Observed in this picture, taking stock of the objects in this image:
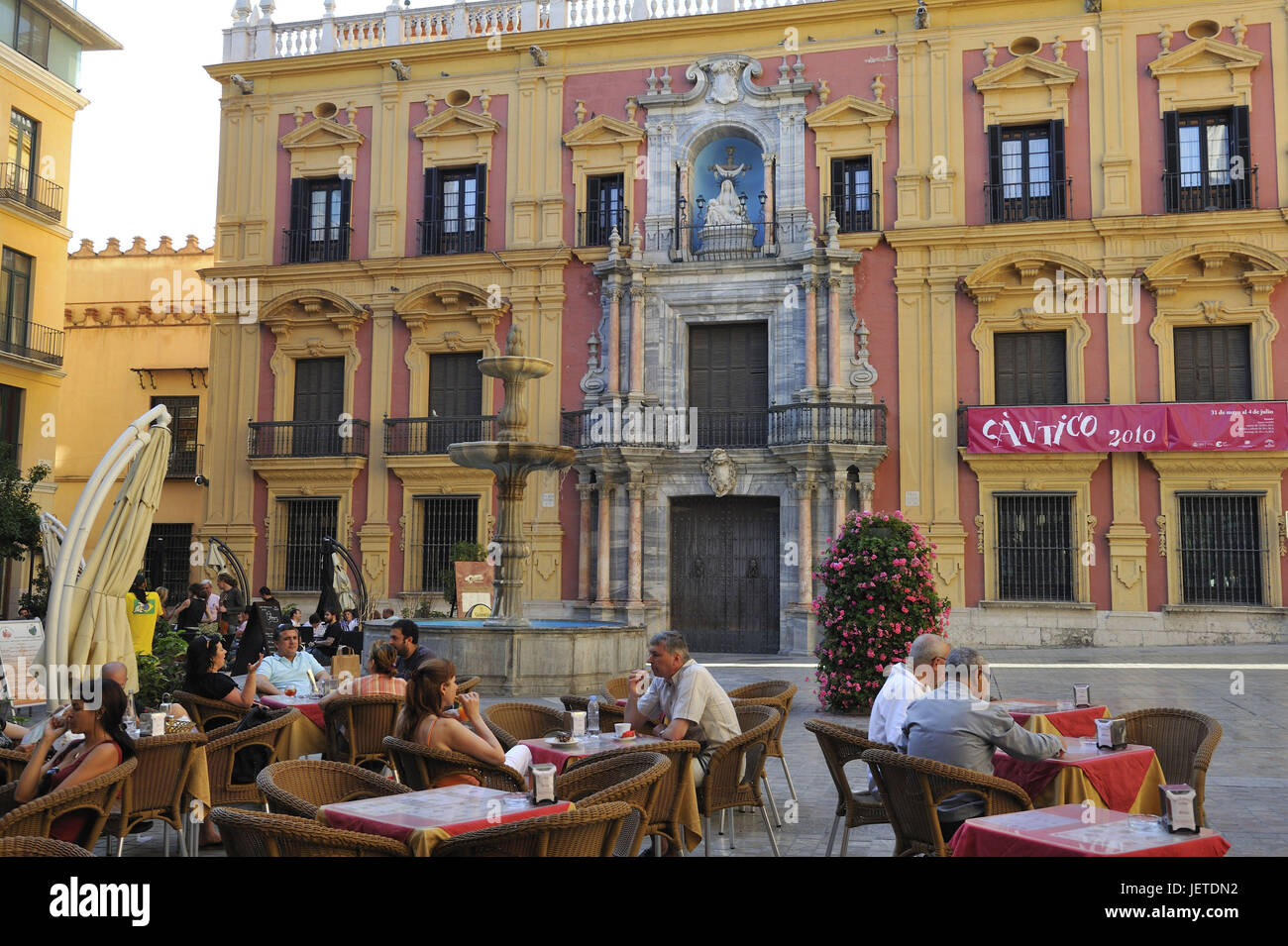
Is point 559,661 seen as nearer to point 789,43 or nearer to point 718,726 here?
point 718,726

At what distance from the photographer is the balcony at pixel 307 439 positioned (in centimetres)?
2133

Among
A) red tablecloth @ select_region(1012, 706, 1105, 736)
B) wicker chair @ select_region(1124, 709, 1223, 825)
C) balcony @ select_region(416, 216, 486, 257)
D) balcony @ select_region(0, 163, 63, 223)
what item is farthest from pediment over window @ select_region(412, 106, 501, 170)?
wicker chair @ select_region(1124, 709, 1223, 825)

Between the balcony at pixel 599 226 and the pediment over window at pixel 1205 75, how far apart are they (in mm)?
9409

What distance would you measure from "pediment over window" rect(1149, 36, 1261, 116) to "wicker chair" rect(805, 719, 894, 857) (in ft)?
55.8

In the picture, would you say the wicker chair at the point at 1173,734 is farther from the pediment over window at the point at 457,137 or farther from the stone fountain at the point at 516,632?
the pediment over window at the point at 457,137

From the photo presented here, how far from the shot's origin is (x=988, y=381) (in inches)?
752

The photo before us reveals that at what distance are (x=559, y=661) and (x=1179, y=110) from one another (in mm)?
14667

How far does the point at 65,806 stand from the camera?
4.38 metres

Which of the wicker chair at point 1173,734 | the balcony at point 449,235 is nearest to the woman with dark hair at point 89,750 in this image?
the wicker chair at point 1173,734
